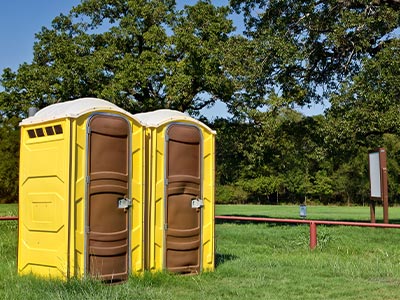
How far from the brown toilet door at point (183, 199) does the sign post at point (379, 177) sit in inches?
306

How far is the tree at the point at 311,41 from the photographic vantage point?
1822 centimetres

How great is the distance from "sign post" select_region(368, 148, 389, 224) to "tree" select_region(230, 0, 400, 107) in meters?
3.66

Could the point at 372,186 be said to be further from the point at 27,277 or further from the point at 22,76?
the point at 22,76

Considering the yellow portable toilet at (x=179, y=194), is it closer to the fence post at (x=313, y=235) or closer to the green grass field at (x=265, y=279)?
the green grass field at (x=265, y=279)

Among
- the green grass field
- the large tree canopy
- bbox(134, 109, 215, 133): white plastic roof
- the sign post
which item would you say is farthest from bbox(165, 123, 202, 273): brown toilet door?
the large tree canopy

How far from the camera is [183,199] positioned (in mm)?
9641

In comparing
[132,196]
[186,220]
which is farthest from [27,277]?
[186,220]

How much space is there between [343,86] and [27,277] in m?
13.5

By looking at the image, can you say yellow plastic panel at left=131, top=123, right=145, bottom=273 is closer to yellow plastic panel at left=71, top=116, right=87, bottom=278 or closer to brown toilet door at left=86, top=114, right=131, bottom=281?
brown toilet door at left=86, top=114, right=131, bottom=281

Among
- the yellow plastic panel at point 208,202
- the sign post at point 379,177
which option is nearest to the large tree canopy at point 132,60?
the sign post at point 379,177

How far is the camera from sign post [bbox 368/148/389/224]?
52.3ft

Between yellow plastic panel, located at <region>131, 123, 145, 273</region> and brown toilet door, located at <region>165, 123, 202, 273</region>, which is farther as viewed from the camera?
brown toilet door, located at <region>165, 123, 202, 273</region>

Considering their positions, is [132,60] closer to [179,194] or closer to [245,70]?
[245,70]

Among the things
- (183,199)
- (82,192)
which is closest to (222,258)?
(183,199)
